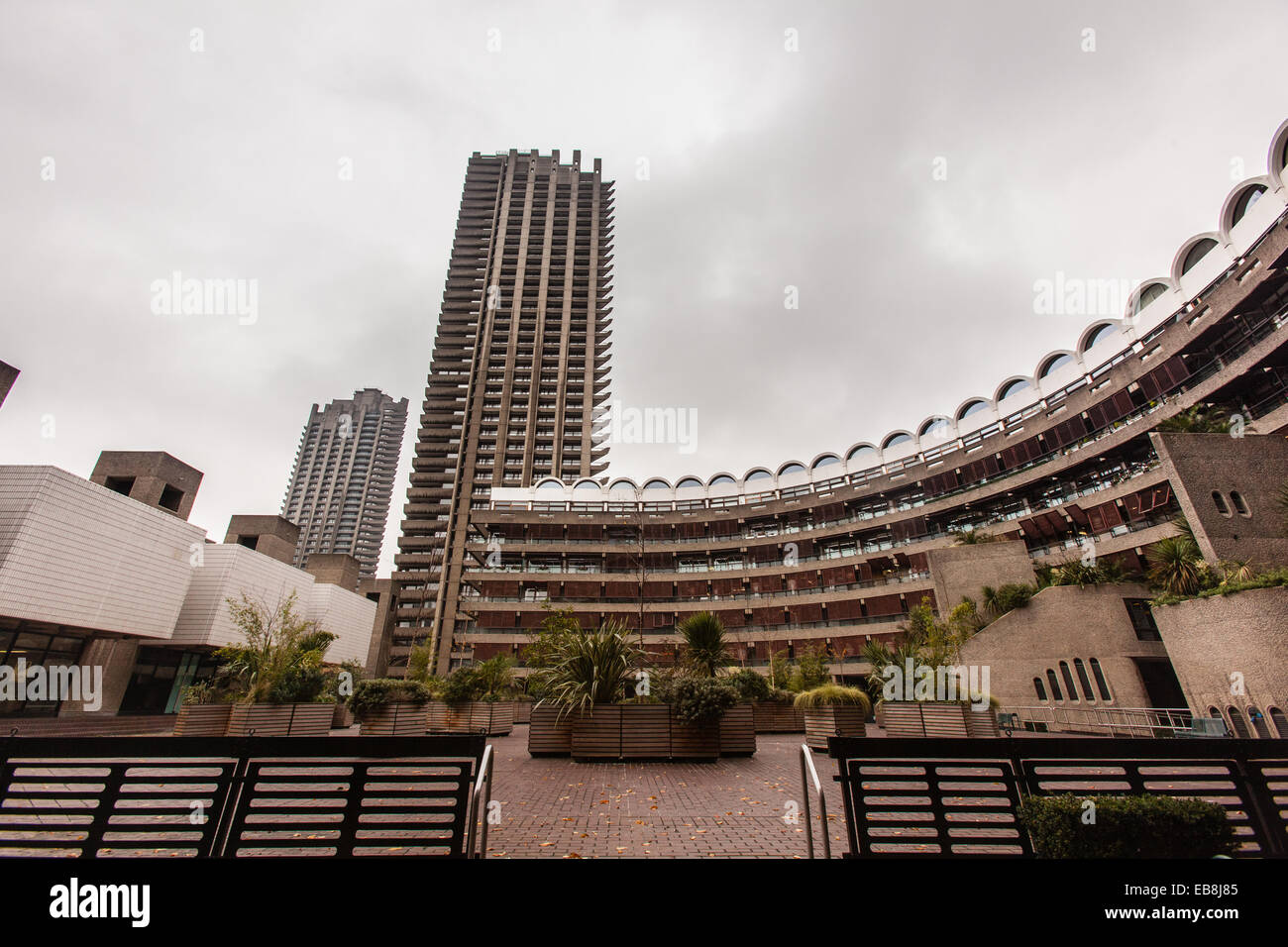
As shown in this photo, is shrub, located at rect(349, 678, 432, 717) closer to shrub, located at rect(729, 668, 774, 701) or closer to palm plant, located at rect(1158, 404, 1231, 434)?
shrub, located at rect(729, 668, 774, 701)

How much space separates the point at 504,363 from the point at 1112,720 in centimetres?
6338

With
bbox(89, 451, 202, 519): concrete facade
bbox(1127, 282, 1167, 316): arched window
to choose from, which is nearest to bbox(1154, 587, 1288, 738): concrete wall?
bbox(1127, 282, 1167, 316): arched window

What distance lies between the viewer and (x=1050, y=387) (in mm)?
29172

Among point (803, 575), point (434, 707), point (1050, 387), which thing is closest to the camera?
point (434, 707)

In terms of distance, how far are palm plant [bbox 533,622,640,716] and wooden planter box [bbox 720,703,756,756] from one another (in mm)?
2247

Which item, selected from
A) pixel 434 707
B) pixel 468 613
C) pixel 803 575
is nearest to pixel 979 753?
pixel 434 707

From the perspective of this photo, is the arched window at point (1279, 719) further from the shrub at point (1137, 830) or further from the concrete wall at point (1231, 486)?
the shrub at point (1137, 830)

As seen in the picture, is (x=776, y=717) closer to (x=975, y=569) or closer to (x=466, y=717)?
(x=466, y=717)

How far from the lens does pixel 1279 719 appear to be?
39.6 ft

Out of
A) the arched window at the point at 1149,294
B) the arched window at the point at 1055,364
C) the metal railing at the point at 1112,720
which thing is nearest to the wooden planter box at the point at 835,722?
the metal railing at the point at 1112,720

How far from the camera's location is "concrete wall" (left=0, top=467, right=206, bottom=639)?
2102 cm
